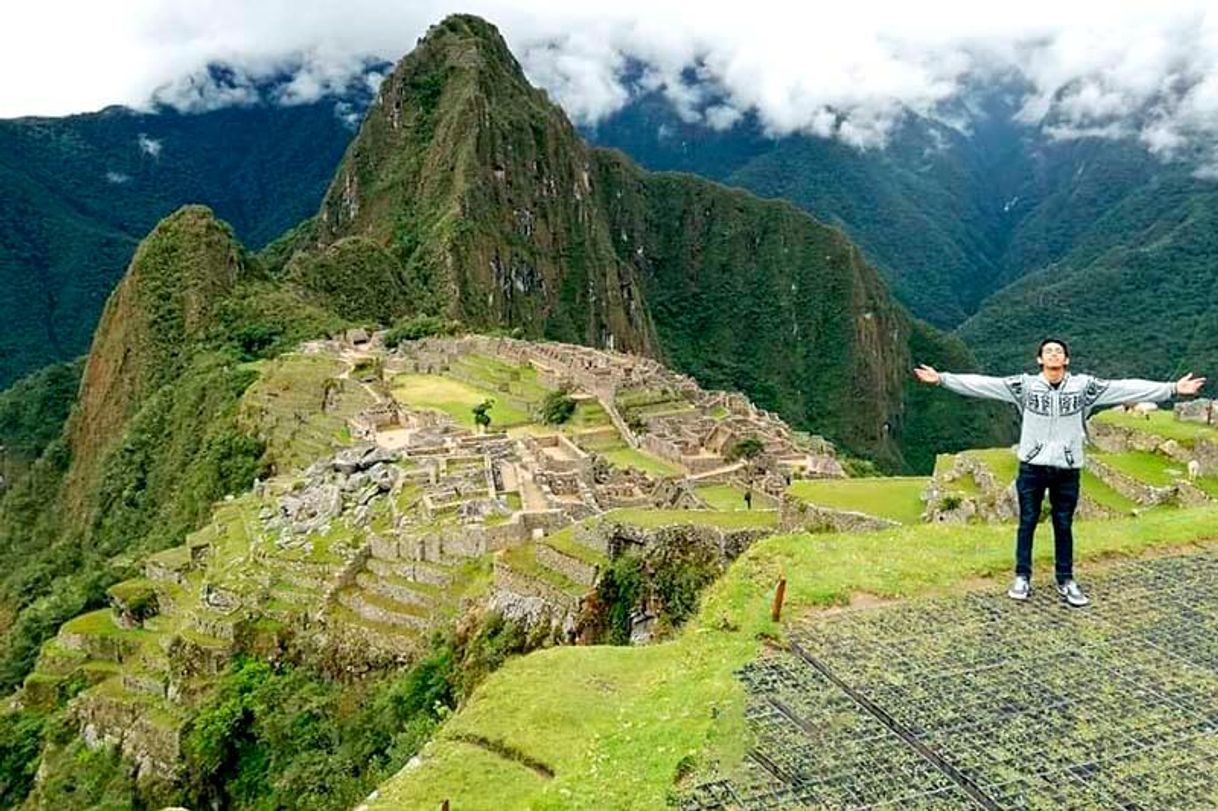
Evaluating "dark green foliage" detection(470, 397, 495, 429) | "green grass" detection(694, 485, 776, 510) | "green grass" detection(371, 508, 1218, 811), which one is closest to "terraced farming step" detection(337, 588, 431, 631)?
"green grass" detection(371, 508, 1218, 811)

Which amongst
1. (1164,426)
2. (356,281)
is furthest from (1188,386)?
(356,281)

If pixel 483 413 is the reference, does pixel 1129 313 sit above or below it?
above

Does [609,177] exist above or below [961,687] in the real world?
above

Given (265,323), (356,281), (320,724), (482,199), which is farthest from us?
(482,199)

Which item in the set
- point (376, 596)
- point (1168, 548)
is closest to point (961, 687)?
point (1168, 548)

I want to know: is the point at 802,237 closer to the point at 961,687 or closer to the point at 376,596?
the point at 376,596

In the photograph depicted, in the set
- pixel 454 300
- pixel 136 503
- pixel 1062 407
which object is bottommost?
pixel 136 503

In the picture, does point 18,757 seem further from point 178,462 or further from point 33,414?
point 33,414
